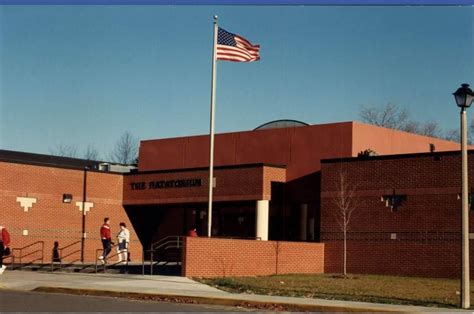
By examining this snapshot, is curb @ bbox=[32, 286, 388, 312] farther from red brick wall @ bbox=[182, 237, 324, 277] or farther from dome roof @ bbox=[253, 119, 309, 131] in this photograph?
dome roof @ bbox=[253, 119, 309, 131]

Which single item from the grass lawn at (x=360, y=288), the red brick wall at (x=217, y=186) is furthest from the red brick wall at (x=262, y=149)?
the grass lawn at (x=360, y=288)

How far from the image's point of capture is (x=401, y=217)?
94.6ft

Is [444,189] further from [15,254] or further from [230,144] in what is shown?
[15,254]

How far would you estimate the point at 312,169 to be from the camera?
33125 millimetres

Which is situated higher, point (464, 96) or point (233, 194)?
point (464, 96)

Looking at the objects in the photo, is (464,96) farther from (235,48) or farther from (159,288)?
(235,48)

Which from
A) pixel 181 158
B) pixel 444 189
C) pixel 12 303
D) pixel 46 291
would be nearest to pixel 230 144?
pixel 181 158

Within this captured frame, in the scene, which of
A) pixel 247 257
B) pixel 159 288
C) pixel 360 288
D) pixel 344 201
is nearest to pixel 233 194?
pixel 344 201

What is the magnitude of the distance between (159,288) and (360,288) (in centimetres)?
565

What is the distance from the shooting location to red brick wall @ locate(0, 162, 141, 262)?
33.3 meters

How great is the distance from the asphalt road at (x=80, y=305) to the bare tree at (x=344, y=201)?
13.6m

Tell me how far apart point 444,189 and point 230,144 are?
1208cm

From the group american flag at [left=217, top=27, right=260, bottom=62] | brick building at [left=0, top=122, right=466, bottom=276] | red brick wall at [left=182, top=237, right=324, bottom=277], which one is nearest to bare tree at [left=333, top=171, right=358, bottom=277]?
brick building at [left=0, top=122, right=466, bottom=276]

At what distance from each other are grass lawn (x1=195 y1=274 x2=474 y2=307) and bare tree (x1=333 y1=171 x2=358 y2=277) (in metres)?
3.83
